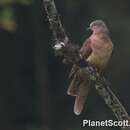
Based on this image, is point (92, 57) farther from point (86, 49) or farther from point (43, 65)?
point (43, 65)

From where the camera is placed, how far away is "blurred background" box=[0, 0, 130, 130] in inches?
128

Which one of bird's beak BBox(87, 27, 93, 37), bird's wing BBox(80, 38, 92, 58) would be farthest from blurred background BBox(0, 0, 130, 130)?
bird's wing BBox(80, 38, 92, 58)

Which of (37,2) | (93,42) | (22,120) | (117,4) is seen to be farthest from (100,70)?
(22,120)

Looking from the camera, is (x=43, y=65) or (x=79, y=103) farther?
(x=43, y=65)

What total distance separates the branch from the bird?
2.6 inches

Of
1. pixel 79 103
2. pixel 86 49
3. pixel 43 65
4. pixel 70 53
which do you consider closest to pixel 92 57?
pixel 86 49

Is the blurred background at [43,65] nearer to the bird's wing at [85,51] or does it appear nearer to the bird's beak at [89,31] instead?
the bird's beak at [89,31]

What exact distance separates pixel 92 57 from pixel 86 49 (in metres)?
0.05

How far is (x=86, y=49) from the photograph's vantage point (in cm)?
284

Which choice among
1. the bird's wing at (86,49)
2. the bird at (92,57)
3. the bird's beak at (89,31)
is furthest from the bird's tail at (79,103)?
the bird's beak at (89,31)

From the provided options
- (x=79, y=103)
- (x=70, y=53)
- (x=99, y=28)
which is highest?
(x=99, y=28)

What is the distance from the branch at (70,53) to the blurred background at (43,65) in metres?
0.48

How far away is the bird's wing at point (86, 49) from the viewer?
8.80 feet

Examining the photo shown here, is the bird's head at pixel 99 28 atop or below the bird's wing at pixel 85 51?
atop
